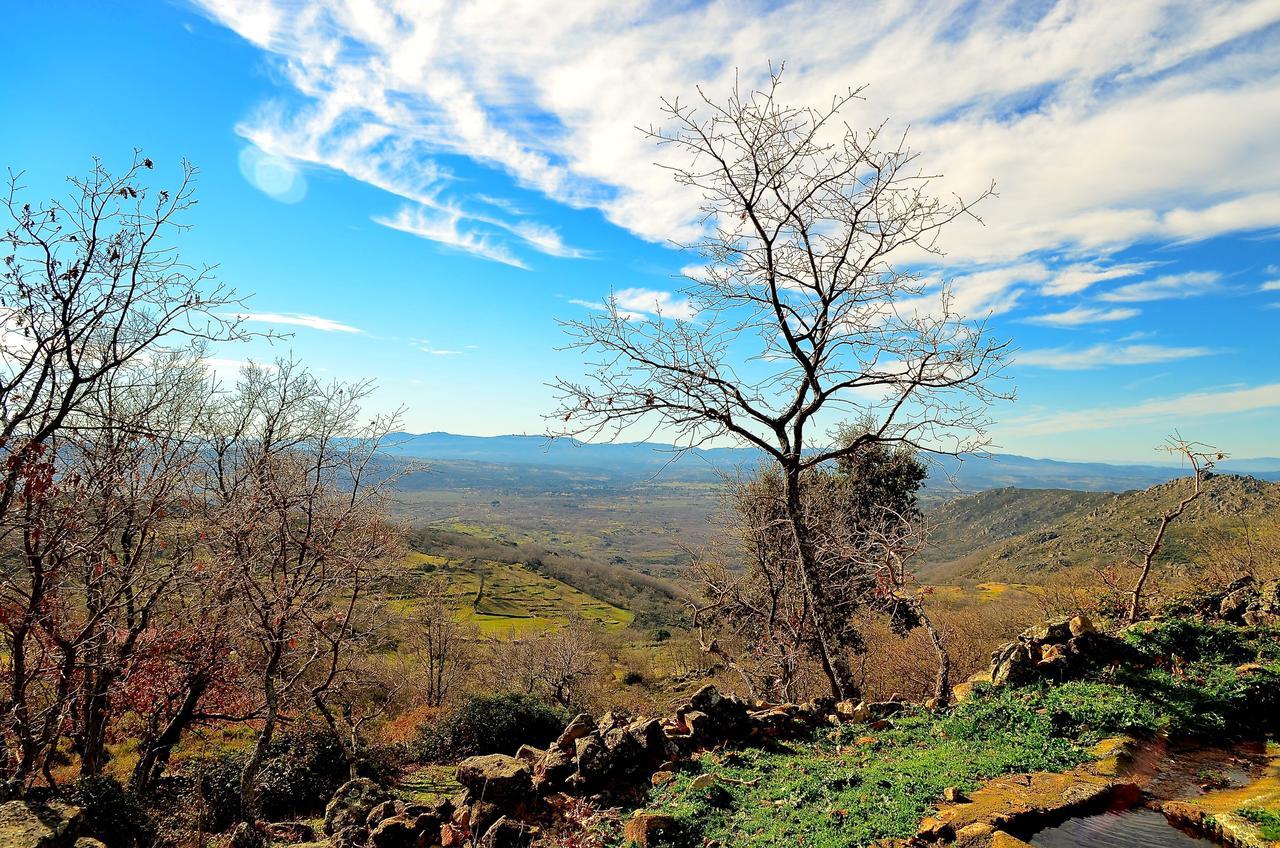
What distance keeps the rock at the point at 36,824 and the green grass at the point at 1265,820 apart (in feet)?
36.9

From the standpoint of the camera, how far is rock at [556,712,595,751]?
949 cm

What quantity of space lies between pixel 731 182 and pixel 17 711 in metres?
12.0

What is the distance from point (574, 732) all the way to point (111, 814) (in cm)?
802

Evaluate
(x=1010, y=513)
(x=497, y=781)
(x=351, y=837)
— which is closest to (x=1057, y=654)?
(x=497, y=781)

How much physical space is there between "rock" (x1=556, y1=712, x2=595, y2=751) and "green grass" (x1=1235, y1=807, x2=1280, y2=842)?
7687 millimetres

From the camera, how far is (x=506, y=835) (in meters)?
7.19

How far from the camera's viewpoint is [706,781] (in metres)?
7.77

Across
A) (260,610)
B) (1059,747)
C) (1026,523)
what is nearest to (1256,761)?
(1059,747)

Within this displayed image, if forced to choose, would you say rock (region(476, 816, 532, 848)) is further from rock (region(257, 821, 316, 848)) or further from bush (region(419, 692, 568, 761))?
bush (region(419, 692, 568, 761))

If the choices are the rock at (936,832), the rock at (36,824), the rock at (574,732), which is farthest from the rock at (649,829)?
the rock at (36,824)

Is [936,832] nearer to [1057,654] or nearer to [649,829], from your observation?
[649,829]

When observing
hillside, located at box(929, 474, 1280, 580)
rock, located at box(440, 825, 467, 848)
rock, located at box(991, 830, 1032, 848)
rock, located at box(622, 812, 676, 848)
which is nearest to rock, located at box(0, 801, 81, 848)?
rock, located at box(440, 825, 467, 848)

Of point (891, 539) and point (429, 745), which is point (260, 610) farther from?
point (429, 745)

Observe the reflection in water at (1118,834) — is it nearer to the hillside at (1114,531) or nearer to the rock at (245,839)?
the rock at (245,839)
